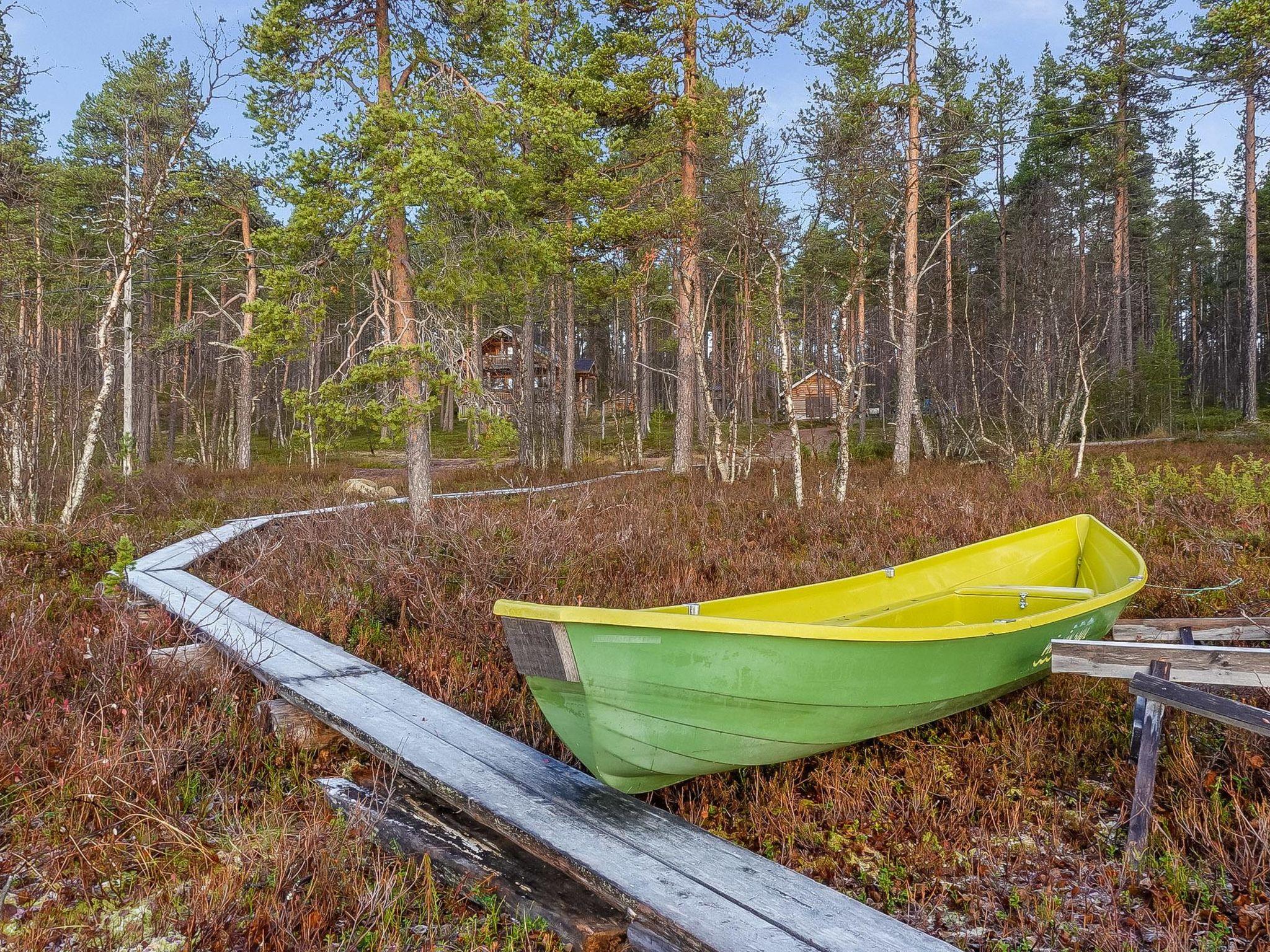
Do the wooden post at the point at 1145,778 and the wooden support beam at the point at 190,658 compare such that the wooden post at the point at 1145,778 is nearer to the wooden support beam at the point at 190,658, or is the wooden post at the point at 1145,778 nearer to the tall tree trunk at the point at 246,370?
the wooden support beam at the point at 190,658

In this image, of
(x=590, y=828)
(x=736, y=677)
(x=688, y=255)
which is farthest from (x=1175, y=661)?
(x=688, y=255)

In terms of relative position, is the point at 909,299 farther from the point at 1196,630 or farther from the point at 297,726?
the point at 297,726

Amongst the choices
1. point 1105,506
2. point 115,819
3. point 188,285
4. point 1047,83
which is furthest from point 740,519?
point 188,285

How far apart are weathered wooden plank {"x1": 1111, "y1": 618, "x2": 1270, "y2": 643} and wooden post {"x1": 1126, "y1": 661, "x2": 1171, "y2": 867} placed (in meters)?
1.73

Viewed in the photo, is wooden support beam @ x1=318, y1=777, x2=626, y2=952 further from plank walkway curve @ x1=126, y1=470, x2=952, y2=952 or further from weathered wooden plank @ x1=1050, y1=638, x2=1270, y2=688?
weathered wooden plank @ x1=1050, y1=638, x2=1270, y2=688

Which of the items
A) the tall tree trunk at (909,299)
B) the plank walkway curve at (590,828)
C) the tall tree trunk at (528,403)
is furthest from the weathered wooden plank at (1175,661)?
the tall tree trunk at (528,403)

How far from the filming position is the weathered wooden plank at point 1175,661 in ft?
10.3

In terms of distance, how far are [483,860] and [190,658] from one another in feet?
9.88

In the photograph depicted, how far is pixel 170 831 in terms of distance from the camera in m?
2.87

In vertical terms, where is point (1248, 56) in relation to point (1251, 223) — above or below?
above

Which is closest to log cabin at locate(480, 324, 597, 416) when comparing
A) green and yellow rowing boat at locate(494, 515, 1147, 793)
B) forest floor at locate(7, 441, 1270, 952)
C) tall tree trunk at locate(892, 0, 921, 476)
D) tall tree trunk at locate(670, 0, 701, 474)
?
tall tree trunk at locate(670, 0, 701, 474)

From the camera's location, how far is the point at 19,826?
2.80 meters

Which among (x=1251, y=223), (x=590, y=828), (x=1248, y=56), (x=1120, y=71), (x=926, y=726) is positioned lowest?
(x=926, y=726)

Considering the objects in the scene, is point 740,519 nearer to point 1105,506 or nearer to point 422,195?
point 1105,506
